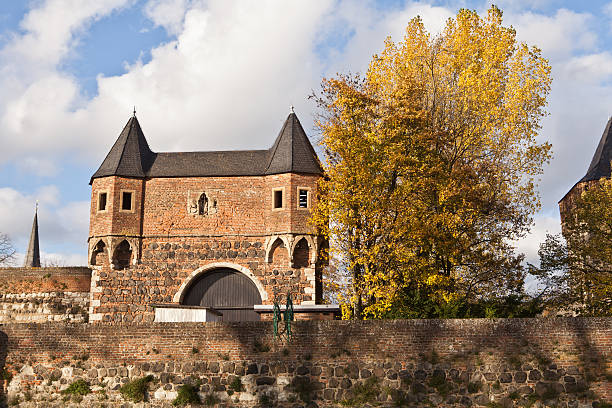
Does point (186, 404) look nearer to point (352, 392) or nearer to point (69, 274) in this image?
point (352, 392)

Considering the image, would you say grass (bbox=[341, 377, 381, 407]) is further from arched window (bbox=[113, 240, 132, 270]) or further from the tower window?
the tower window

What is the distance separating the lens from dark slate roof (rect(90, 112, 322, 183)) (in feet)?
101

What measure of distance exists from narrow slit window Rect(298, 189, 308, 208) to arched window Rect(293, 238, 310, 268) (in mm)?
1567

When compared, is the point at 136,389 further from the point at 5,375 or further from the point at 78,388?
the point at 5,375

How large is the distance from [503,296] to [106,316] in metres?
16.2

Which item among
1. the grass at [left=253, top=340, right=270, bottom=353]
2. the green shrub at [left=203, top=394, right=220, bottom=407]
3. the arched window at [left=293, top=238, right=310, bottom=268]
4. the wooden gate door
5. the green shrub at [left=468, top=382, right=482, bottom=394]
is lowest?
the green shrub at [left=203, top=394, right=220, bottom=407]

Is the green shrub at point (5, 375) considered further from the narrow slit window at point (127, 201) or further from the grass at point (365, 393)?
the narrow slit window at point (127, 201)

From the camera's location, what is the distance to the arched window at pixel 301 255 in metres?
29.5

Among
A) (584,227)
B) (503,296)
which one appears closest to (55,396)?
(503,296)

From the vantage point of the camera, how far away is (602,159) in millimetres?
44375

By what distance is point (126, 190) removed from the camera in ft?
101

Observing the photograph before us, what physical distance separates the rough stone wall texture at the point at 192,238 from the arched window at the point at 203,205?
0.16 m

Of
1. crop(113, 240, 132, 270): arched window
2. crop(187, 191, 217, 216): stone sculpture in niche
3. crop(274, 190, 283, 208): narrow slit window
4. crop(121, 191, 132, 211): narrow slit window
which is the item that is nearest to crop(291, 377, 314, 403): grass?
crop(274, 190, 283, 208): narrow slit window

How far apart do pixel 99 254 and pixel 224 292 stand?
18.8ft
